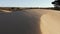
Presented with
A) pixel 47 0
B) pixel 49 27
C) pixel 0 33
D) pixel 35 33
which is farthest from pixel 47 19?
pixel 47 0

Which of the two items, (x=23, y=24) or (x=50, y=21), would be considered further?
(x=50, y=21)

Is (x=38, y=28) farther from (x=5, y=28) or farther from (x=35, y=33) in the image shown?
(x=5, y=28)

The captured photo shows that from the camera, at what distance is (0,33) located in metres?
0.58

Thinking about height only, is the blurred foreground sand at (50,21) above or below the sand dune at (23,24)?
below

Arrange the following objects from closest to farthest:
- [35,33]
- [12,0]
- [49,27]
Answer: [35,33] < [49,27] < [12,0]

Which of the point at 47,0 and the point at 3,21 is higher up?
the point at 3,21

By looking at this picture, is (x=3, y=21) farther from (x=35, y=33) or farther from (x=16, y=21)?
(x=35, y=33)

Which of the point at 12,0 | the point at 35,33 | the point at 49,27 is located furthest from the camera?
the point at 12,0

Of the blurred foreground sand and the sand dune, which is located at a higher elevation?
the sand dune

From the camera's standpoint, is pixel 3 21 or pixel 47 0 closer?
pixel 3 21

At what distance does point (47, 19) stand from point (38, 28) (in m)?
0.14

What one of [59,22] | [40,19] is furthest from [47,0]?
[40,19]

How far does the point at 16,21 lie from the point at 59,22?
11.8 inches

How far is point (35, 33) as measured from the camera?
55 centimetres
